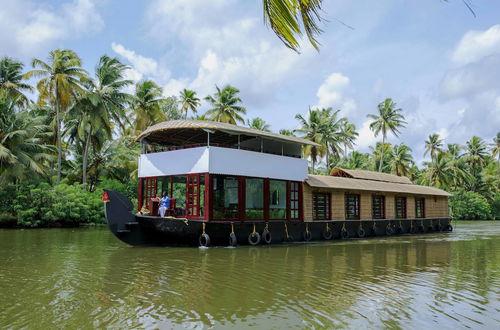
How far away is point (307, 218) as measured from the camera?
51.2 feet

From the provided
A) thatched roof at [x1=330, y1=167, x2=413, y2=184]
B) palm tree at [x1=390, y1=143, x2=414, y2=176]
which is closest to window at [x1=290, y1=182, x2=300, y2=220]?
thatched roof at [x1=330, y1=167, x2=413, y2=184]

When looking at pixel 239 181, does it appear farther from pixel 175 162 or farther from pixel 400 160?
pixel 400 160

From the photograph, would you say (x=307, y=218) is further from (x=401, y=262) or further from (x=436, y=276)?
(x=436, y=276)

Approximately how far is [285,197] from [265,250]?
309cm

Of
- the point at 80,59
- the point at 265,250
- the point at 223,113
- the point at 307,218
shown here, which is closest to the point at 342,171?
the point at 307,218

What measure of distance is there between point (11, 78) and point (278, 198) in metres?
19.7

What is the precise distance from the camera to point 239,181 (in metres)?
13.5

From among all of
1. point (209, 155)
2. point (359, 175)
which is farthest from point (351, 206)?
point (209, 155)

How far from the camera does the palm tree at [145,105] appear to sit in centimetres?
2802

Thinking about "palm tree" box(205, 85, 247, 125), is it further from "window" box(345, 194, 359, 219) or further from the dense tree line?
"window" box(345, 194, 359, 219)

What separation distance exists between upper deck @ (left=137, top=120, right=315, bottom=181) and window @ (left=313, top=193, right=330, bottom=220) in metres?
1.30

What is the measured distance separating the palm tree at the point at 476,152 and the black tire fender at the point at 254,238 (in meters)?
38.8

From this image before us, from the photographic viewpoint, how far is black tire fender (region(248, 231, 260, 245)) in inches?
527

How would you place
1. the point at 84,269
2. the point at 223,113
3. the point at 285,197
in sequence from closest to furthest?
the point at 84,269 < the point at 285,197 < the point at 223,113
